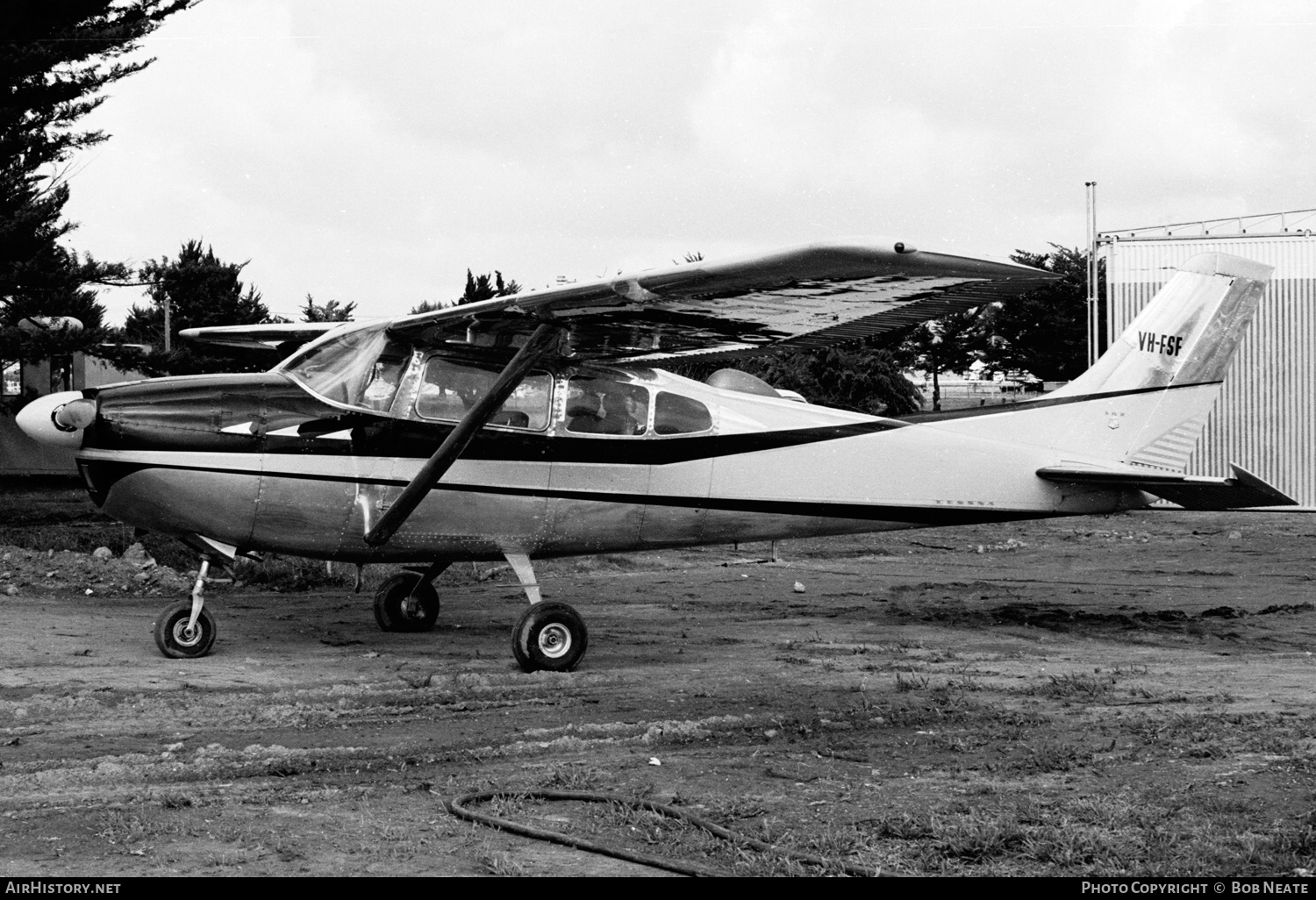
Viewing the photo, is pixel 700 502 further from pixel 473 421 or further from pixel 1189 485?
pixel 1189 485

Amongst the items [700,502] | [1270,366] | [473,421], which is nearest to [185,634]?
[473,421]

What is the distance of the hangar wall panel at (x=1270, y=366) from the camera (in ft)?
92.4

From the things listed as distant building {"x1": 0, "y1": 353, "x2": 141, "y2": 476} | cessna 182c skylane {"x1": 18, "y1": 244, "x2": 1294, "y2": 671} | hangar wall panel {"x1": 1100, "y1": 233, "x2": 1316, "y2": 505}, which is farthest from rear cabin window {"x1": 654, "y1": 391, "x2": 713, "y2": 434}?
distant building {"x1": 0, "y1": 353, "x2": 141, "y2": 476}

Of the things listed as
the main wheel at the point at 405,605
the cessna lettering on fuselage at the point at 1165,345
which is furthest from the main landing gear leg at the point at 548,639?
the cessna lettering on fuselage at the point at 1165,345

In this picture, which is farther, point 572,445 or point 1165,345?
point 1165,345

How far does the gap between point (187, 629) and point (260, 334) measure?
3.64 metres

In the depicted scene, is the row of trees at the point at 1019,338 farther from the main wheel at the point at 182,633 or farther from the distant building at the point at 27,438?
the main wheel at the point at 182,633

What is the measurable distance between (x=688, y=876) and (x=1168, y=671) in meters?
6.09

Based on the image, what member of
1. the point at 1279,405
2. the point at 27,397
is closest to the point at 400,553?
the point at 27,397

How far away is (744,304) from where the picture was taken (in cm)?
909

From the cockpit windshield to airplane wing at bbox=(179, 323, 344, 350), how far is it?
2.47 m

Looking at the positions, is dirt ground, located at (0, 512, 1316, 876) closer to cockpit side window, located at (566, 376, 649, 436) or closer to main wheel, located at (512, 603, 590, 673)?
main wheel, located at (512, 603, 590, 673)

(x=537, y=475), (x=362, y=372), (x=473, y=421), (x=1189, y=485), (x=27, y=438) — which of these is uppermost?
(x=362, y=372)

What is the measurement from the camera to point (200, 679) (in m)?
8.81
